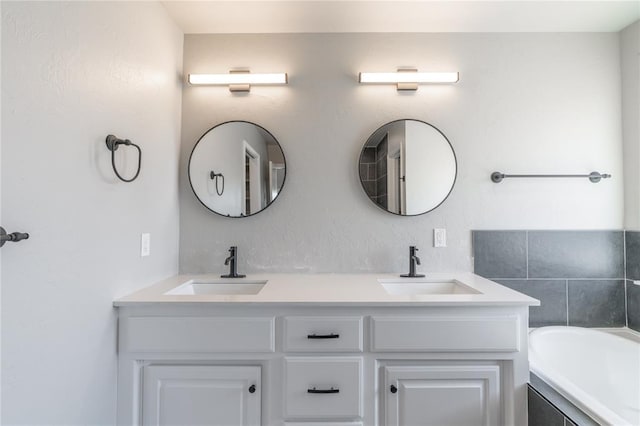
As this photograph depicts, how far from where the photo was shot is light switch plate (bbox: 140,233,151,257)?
1480 millimetres

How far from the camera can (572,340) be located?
172 cm

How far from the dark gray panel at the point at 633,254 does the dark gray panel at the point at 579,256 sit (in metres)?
0.03

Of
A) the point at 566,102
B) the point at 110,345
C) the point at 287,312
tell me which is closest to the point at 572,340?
the point at 566,102

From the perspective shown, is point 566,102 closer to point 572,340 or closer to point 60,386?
point 572,340

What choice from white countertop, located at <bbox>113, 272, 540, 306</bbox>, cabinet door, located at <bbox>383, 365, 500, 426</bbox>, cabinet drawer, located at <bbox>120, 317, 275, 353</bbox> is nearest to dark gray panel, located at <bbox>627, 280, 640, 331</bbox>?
white countertop, located at <bbox>113, 272, 540, 306</bbox>

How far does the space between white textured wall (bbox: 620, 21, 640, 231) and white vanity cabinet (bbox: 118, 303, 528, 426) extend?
1.21 meters

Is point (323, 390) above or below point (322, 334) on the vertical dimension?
below

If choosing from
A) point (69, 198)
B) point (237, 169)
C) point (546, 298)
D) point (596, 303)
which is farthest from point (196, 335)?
point (596, 303)

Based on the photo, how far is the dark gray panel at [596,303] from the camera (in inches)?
71.2

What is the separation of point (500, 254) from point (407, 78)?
1223 mm

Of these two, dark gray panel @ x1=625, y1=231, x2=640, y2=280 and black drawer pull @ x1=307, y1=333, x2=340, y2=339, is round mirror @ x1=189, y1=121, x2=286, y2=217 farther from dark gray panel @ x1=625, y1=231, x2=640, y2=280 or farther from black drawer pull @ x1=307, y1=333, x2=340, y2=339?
dark gray panel @ x1=625, y1=231, x2=640, y2=280

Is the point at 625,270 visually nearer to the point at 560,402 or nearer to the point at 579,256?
the point at 579,256

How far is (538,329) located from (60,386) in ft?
7.40

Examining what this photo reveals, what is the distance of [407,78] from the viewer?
1830 millimetres
